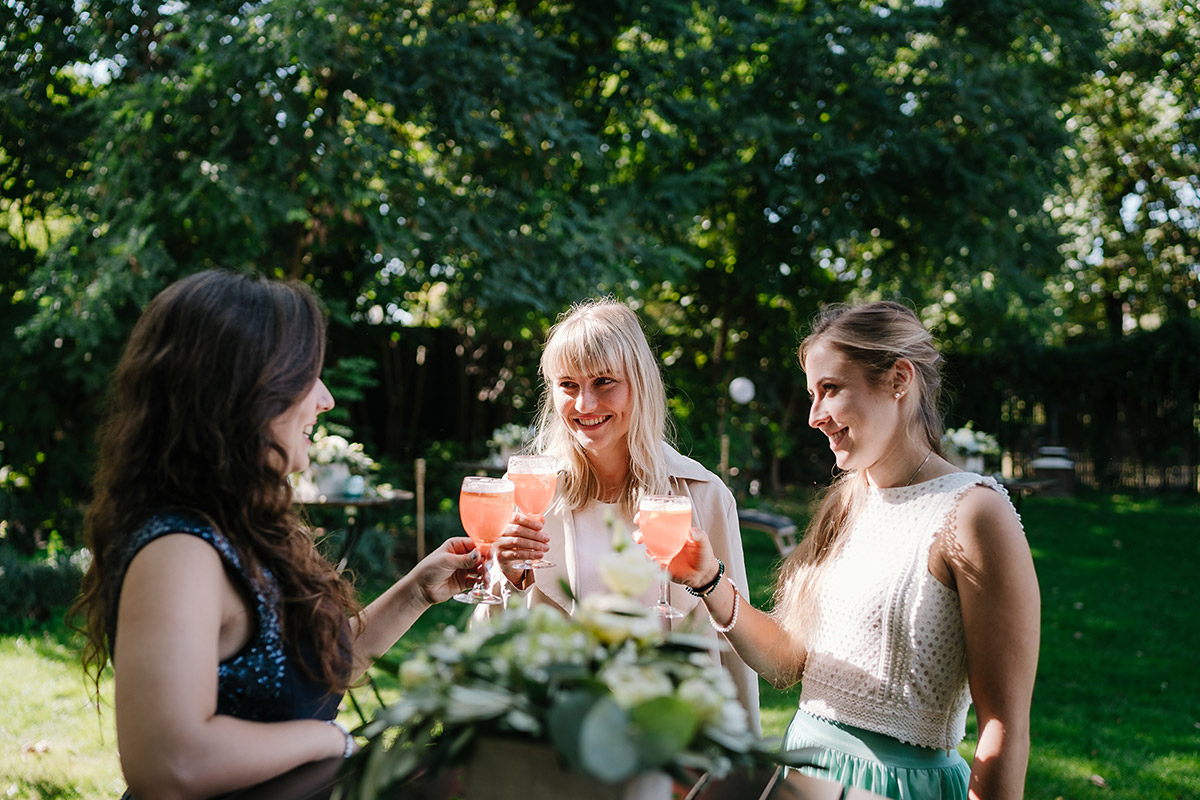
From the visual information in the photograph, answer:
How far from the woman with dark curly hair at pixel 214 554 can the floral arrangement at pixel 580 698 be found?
1.21ft

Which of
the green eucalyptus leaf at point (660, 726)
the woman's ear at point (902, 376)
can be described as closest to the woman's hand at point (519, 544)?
the woman's ear at point (902, 376)

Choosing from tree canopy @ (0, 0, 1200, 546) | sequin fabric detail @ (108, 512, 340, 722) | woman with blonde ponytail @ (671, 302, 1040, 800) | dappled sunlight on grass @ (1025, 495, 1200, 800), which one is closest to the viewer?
sequin fabric detail @ (108, 512, 340, 722)

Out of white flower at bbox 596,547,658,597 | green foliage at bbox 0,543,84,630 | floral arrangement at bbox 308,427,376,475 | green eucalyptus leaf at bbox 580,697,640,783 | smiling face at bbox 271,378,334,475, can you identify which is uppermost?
smiling face at bbox 271,378,334,475

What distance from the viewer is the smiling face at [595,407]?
2.46 metres

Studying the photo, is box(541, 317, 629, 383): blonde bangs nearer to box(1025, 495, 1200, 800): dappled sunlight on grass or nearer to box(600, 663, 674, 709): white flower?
box(600, 663, 674, 709): white flower

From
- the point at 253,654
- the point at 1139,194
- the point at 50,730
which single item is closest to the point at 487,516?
the point at 253,654

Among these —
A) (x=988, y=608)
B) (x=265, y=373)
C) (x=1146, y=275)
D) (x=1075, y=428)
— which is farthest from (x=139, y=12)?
(x=1146, y=275)

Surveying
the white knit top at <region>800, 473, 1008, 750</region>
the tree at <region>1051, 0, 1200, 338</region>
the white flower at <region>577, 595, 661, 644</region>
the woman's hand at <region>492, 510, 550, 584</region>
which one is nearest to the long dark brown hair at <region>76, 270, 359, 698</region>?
the woman's hand at <region>492, 510, 550, 584</region>

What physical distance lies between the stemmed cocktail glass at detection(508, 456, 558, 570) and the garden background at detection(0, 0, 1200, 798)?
1.39m

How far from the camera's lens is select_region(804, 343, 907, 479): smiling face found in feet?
6.70

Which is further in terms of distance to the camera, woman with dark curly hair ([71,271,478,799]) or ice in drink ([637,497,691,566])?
ice in drink ([637,497,691,566])

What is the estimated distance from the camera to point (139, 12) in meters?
6.75

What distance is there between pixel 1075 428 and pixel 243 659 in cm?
1663

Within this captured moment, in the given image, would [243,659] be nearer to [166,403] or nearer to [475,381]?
[166,403]
